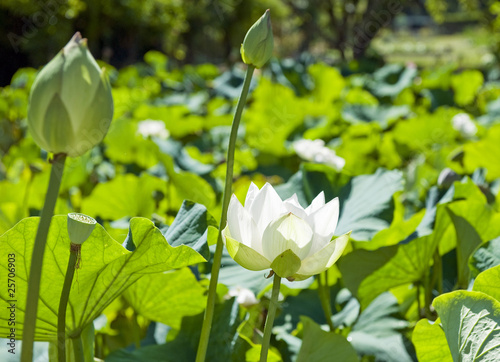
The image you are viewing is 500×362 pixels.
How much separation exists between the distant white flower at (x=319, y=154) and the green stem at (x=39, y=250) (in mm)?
973

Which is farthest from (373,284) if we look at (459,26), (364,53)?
(459,26)

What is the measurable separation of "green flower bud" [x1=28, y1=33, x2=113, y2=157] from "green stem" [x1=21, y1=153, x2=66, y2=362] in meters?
0.01

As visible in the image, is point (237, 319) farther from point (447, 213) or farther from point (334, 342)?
point (447, 213)

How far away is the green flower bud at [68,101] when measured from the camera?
0.34m

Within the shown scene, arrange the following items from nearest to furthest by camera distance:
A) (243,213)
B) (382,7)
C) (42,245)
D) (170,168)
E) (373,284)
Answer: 1. (42,245)
2. (243,213)
3. (373,284)
4. (170,168)
5. (382,7)

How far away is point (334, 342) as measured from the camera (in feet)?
2.08

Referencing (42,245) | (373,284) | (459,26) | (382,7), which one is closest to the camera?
(42,245)

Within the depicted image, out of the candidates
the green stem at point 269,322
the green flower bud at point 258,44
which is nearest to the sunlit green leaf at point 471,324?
the green stem at point 269,322

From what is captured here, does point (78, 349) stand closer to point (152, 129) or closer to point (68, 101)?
point (68, 101)

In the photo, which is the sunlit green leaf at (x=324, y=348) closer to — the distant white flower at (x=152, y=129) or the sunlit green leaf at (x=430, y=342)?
the sunlit green leaf at (x=430, y=342)

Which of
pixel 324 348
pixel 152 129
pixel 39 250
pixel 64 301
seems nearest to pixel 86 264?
pixel 64 301

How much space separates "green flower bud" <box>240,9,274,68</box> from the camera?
0.49 meters

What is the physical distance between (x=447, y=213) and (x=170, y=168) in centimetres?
53

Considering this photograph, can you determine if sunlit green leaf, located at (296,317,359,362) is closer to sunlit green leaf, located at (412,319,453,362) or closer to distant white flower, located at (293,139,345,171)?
→ sunlit green leaf, located at (412,319,453,362)
